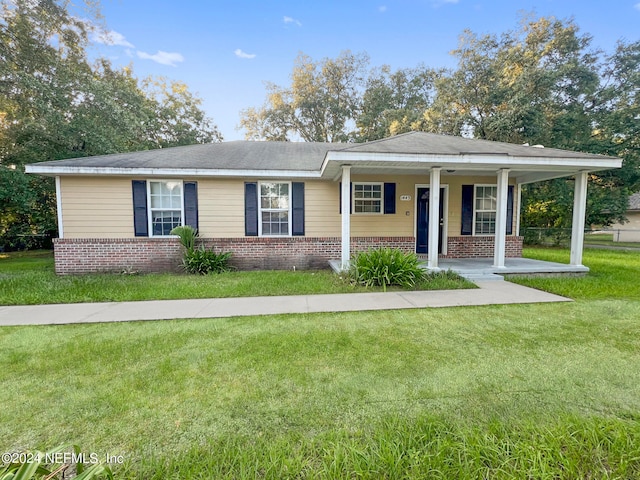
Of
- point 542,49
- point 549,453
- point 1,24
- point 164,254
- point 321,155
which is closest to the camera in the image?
point 549,453

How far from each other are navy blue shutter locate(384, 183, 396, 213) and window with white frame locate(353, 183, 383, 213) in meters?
0.15

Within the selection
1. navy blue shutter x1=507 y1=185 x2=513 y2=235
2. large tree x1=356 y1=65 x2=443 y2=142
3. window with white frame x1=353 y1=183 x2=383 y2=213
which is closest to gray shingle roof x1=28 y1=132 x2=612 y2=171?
window with white frame x1=353 y1=183 x2=383 y2=213

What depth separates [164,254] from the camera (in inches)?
316

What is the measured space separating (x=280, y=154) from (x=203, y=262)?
14.7ft

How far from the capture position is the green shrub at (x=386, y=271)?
606cm

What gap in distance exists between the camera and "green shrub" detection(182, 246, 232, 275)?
7684mm

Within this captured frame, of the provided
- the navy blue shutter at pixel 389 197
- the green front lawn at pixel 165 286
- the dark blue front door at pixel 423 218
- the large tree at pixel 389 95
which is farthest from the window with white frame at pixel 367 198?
the large tree at pixel 389 95

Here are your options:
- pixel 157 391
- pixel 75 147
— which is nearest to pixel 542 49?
pixel 157 391

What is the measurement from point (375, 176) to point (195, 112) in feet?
56.9

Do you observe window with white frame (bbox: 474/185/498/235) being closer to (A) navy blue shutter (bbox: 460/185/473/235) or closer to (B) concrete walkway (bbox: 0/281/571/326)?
(A) navy blue shutter (bbox: 460/185/473/235)

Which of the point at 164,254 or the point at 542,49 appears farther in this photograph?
the point at 542,49

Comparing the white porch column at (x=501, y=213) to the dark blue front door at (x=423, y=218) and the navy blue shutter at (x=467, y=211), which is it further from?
the dark blue front door at (x=423, y=218)

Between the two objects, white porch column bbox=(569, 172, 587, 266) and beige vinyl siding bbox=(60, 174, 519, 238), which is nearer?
white porch column bbox=(569, 172, 587, 266)

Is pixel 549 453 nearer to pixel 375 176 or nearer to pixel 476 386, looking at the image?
pixel 476 386
